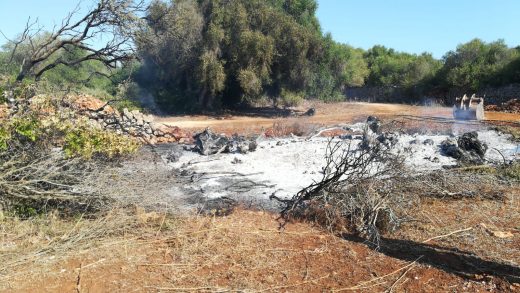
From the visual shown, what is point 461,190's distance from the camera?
6.60m

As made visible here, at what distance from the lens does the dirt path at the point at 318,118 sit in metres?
15.0

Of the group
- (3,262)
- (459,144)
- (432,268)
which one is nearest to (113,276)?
(3,262)

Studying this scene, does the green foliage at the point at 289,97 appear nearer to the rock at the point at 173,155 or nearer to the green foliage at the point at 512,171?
the rock at the point at 173,155

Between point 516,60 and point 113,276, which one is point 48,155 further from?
point 516,60

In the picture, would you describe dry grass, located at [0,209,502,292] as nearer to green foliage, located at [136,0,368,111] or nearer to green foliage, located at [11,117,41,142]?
green foliage, located at [11,117,41,142]

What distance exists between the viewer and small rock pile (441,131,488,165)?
8359mm

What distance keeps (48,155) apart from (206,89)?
1431 centimetres

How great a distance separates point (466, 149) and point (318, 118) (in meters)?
8.73

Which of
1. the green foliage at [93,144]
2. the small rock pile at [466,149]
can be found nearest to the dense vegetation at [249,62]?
the green foliage at [93,144]

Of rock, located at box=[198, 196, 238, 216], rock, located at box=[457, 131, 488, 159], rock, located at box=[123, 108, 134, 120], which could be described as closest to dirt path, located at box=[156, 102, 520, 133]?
rock, located at box=[123, 108, 134, 120]

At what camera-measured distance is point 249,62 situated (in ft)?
60.4

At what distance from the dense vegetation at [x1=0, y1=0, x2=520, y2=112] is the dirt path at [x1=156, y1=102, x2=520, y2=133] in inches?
52.1

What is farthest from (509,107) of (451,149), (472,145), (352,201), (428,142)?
(352,201)

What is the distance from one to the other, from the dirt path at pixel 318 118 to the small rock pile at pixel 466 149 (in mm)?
5140
